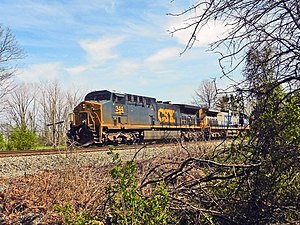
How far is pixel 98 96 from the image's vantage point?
25.3m

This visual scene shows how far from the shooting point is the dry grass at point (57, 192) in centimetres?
611

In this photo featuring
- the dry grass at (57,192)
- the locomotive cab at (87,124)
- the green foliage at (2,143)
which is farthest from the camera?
the green foliage at (2,143)

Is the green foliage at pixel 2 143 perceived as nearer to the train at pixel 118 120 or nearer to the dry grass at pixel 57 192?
the train at pixel 118 120

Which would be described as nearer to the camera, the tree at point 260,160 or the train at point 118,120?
the tree at point 260,160

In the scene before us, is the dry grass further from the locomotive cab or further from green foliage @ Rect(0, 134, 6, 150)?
green foliage @ Rect(0, 134, 6, 150)

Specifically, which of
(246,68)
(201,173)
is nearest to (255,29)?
(246,68)

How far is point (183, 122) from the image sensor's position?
3131 cm

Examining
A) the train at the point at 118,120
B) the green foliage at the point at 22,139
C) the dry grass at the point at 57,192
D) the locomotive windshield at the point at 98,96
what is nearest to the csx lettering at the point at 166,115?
the train at the point at 118,120

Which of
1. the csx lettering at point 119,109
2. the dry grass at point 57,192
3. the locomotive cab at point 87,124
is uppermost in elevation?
the csx lettering at point 119,109

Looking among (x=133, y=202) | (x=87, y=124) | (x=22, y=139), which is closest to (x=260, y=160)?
(x=133, y=202)

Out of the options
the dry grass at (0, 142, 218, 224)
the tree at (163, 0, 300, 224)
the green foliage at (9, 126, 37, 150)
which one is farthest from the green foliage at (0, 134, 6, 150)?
the tree at (163, 0, 300, 224)

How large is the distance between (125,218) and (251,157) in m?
1.86

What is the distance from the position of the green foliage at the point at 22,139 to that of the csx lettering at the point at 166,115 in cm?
905

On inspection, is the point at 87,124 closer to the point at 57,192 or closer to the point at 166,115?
the point at 166,115
